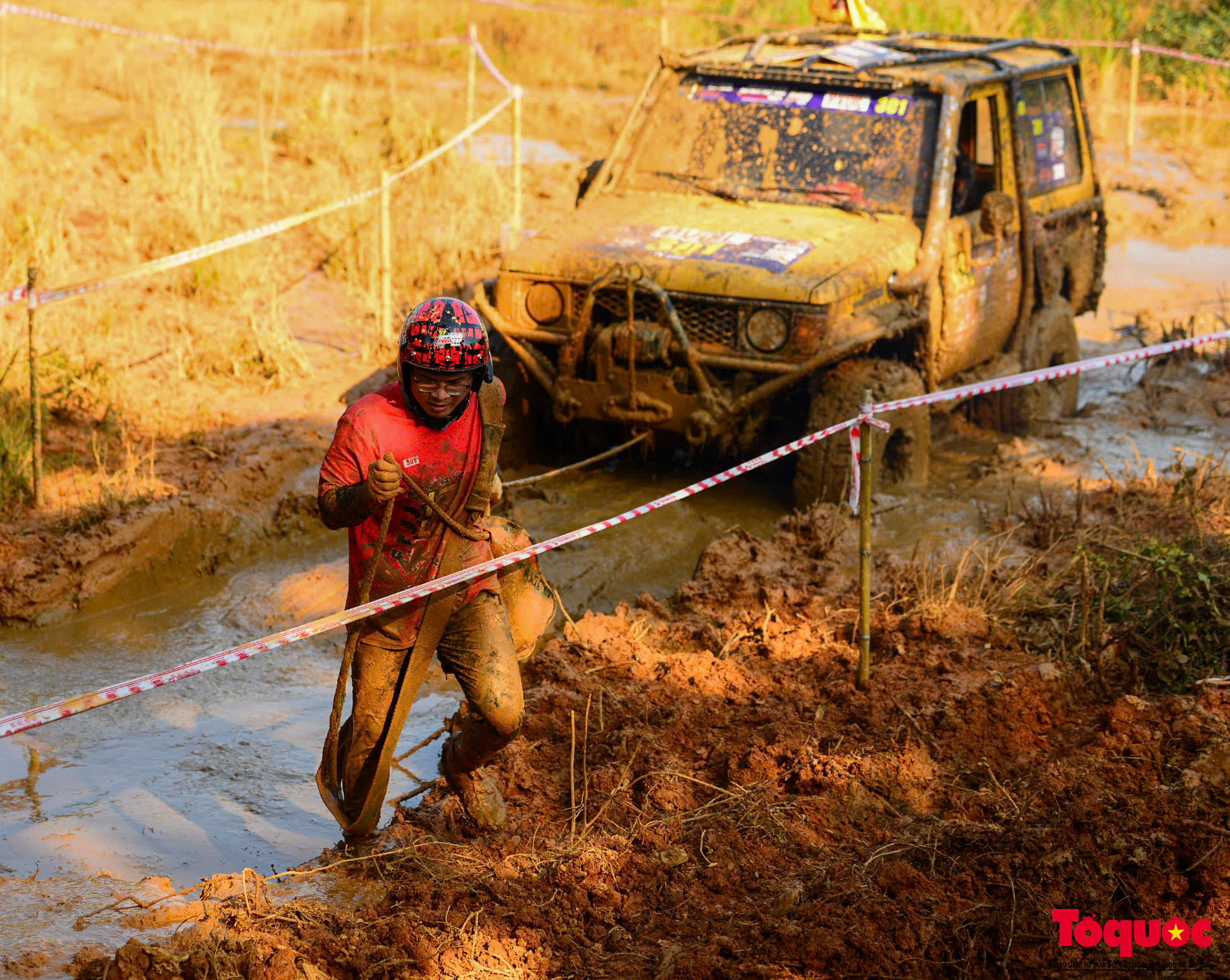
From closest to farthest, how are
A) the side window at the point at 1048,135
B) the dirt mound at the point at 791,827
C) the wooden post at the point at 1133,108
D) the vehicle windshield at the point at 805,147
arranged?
the dirt mound at the point at 791,827 → the vehicle windshield at the point at 805,147 → the side window at the point at 1048,135 → the wooden post at the point at 1133,108

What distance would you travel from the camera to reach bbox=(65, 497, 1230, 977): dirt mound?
130 inches

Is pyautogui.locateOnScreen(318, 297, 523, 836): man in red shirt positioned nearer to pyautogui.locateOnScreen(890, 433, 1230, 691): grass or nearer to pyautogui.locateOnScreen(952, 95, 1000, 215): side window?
pyautogui.locateOnScreen(890, 433, 1230, 691): grass

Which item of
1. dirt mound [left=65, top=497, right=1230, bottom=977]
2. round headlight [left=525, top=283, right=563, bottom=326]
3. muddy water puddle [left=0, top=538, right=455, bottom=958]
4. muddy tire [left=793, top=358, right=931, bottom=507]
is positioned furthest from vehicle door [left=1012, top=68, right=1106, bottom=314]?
muddy water puddle [left=0, top=538, right=455, bottom=958]

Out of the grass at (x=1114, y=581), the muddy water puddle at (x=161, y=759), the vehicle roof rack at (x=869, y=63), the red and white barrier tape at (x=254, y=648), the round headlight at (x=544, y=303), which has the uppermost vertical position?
the vehicle roof rack at (x=869, y=63)

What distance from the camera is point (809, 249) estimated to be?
6551 millimetres

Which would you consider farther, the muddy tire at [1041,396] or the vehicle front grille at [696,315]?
the muddy tire at [1041,396]

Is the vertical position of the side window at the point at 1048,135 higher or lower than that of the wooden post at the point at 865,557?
higher

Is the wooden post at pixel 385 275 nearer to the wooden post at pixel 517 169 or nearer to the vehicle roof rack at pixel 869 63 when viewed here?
the wooden post at pixel 517 169

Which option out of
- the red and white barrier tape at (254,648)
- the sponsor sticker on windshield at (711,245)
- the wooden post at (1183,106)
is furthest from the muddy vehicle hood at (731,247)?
the wooden post at (1183,106)

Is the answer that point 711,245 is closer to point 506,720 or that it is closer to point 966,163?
point 966,163

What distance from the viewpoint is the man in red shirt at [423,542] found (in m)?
3.56

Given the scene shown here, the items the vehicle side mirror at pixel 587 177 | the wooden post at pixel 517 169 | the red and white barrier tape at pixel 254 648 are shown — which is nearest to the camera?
the red and white barrier tape at pixel 254 648

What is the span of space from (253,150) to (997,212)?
294 inches

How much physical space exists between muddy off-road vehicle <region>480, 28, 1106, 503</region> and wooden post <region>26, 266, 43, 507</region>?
2023 mm
